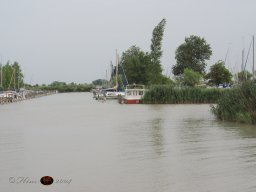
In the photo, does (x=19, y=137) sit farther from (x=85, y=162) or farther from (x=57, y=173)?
(x=57, y=173)

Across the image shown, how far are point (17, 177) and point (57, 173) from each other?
1020 mm

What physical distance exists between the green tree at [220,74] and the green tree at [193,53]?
898 cm

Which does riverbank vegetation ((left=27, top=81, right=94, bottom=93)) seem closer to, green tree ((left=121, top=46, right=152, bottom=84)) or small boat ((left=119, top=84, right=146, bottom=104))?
green tree ((left=121, top=46, right=152, bottom=84))

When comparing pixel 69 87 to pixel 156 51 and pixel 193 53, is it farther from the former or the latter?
pixel 156 51

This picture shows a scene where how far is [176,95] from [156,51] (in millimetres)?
23259

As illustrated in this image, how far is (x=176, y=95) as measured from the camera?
57.5m

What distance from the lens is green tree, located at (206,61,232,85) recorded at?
88.5m

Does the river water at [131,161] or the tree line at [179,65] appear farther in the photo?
the tree line at [179,65]

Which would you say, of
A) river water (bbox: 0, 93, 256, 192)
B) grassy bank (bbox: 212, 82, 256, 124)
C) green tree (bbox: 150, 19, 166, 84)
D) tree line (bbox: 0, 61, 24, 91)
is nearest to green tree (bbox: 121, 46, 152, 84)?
green tree (bbox: 150, 19, 166, 84)

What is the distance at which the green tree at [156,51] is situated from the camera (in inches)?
3083

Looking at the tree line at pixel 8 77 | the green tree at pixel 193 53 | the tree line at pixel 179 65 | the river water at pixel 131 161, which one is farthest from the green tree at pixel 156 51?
the river water at pixel 131 161

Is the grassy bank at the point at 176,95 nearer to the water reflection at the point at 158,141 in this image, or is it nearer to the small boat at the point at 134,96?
the small boat at the point at 134,96

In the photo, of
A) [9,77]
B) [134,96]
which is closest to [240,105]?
[134,96]

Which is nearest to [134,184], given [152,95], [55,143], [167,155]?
[167,155]
